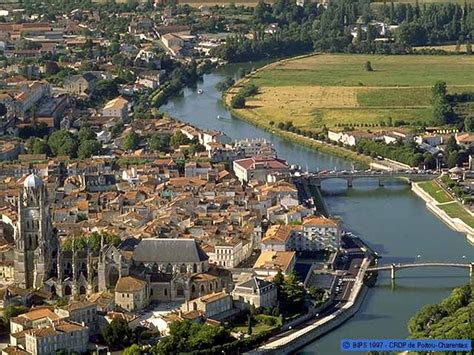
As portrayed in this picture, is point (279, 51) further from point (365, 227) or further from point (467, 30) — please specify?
point (365, 227)

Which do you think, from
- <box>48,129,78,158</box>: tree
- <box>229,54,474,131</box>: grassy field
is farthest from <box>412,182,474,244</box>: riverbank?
<box>48,129,78,158</box>: tree

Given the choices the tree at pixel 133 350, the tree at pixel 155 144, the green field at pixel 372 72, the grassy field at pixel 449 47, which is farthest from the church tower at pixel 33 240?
the grassy field at pixel 449 47

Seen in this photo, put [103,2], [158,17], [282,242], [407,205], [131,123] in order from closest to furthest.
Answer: [282,242] < [407,205] < [131,123] < [158,17] < [103,2]

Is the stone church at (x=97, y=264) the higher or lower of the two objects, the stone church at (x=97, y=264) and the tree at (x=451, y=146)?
the higher

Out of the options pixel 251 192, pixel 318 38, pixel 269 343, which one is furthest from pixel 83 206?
pixel 318 38

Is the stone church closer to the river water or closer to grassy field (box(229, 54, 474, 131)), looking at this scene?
the river water

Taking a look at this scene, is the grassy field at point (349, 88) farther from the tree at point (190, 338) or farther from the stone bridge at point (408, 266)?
the tree at point (190, 338)

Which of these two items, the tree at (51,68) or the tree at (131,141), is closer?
the tree at (131,141)
